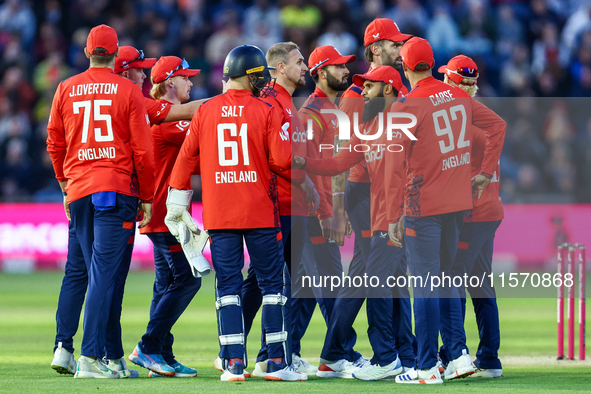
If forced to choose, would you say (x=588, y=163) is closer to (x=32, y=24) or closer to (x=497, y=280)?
(x=497, y=280)

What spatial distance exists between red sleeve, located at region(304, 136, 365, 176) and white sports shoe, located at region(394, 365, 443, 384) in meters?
1.69

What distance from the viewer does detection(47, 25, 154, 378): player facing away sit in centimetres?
662

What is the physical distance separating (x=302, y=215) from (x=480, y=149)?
1.70 m

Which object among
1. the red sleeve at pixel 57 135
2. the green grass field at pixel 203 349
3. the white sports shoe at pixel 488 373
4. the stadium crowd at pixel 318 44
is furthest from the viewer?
the stadium crowd at pixel 318 44

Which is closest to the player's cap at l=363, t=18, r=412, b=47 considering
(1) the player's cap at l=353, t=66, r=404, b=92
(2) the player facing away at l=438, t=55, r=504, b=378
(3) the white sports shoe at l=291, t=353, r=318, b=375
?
(2) the player facing away at l=438, t=55, r=504, b=378

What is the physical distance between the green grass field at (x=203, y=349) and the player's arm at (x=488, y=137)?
5.35 feet

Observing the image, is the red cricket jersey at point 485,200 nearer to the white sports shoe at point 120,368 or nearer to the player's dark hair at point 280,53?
the player's dark hair at point 280,53

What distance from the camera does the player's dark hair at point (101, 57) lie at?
682 centimetres

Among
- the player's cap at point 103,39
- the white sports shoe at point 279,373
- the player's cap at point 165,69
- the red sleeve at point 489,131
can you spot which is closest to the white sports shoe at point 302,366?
the white sports shoe at point 279,373

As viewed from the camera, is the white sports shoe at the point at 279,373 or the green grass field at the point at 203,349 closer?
the green grass field at the point at 203,349

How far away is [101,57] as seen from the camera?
270 inches

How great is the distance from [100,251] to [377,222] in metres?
2.18

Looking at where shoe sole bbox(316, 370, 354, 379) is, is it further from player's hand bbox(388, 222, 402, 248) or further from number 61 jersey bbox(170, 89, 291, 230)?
number 61 jersey bbox(170, 89, 291, 230)

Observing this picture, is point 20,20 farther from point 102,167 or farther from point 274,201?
point 274,201
